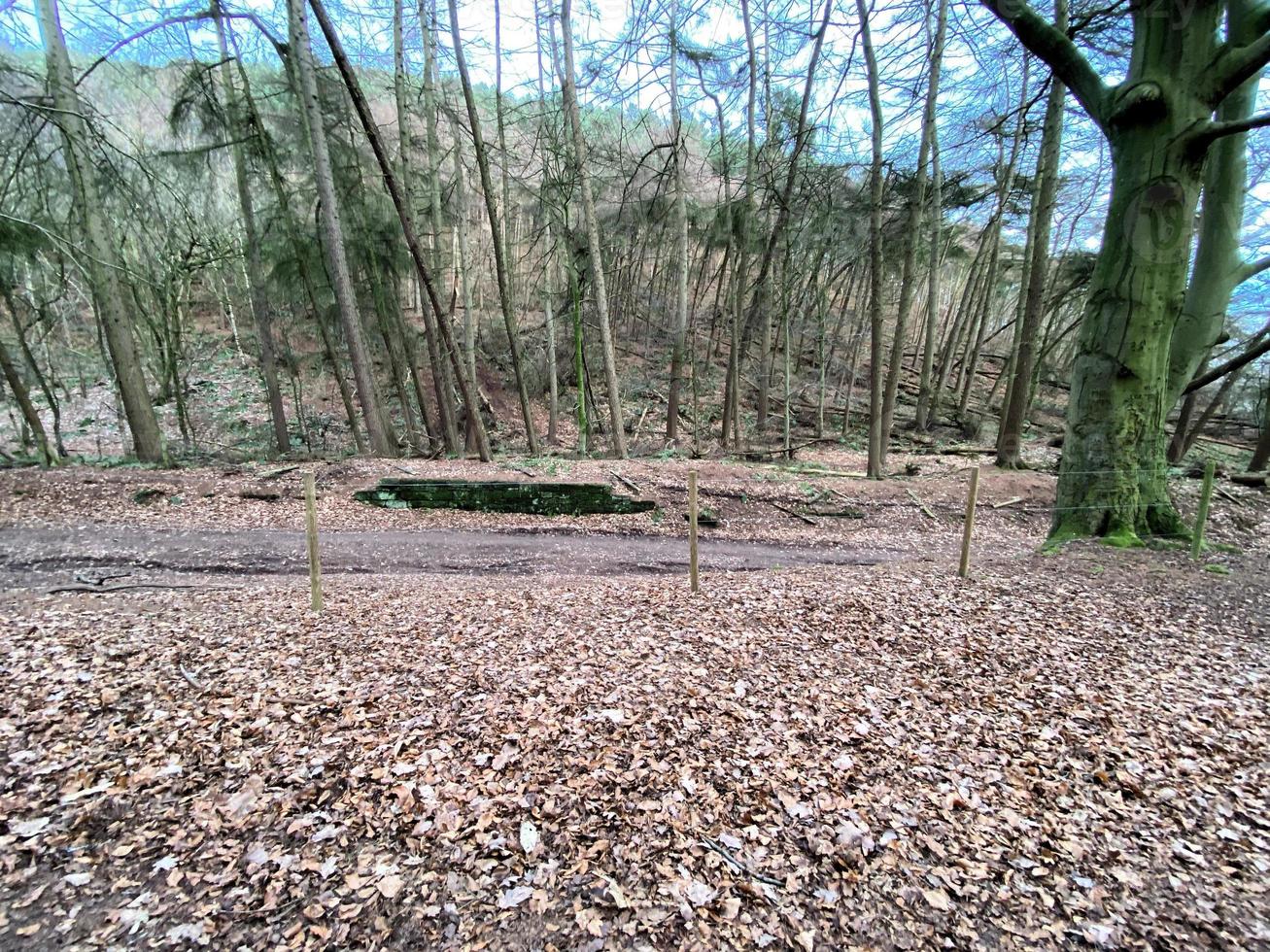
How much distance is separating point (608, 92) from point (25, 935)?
447 inches

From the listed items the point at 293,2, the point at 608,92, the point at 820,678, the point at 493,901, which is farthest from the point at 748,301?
the point at 493,901

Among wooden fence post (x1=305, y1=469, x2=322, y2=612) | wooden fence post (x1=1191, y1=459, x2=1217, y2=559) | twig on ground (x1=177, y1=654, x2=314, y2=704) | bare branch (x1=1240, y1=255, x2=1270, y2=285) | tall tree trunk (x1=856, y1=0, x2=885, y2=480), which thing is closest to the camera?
twig on ground (x1=177, y1=654, x2=314, y2=704)

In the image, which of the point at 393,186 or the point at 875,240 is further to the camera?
the point at 875,240

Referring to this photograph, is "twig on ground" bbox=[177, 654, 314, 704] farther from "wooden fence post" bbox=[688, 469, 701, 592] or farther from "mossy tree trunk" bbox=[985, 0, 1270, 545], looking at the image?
"mossy tree trunk" bbox=[985, 0, 1270, 545]

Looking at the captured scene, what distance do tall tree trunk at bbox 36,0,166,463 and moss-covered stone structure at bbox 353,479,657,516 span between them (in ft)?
16.6

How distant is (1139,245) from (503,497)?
9.32 metres

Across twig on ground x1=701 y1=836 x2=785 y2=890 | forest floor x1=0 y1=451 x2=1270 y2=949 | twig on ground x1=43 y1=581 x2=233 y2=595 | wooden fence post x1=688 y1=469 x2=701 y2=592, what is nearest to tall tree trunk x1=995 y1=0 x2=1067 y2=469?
forest floor x1=0 y1=451 x2=1270 y2=949

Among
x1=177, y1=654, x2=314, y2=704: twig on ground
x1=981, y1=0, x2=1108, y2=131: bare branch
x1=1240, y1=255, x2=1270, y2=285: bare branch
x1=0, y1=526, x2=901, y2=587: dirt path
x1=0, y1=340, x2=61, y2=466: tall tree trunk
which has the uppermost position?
x1=981, y1=0, x2=1108, y2=131: bare branch

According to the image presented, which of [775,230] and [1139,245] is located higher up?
[775,230]

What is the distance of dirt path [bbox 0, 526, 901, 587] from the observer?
21.7 feet

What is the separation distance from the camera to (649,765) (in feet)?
8.80

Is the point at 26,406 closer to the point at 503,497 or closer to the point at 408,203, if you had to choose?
the point at 408,203

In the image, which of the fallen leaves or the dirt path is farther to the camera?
the dirt path

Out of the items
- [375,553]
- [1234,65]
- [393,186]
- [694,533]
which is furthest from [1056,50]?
[375,553]
